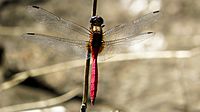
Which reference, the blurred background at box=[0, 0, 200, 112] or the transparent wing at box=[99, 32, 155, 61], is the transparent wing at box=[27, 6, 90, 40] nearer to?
the transparent wing at box=[99, 32, 155, 61]

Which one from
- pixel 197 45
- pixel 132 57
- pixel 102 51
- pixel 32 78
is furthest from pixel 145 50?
pixel 102 51

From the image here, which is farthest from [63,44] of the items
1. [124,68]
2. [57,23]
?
[124,68]

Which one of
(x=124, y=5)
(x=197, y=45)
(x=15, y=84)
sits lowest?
(x=15, y=84)

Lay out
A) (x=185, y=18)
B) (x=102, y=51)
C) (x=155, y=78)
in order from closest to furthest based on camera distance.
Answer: (x=102, y=51), (x=155, y=78), (x=185, y=18)

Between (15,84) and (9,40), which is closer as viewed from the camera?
(15,84)

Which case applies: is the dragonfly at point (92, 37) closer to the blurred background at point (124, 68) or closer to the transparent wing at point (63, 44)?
the transparent wing at point (63, 44)

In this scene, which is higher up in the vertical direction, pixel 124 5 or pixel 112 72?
pixel 124 5

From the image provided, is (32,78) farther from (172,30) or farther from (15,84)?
(172,30)

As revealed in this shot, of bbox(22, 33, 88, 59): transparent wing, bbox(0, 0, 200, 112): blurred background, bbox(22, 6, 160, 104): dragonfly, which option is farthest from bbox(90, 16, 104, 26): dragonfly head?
bbox(0, 0, 200, 112): blurred background
